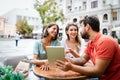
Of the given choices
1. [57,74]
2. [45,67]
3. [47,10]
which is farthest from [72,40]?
[47,10]

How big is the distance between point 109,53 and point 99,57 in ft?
0.30

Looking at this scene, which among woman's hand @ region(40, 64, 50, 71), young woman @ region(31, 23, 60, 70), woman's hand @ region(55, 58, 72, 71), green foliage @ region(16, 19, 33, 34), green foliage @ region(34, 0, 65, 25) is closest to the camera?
woman's hand @ region(55, 58, 72, 71)

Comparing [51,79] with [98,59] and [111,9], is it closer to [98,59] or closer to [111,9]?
[98,59]

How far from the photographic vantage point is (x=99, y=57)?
2043 mm

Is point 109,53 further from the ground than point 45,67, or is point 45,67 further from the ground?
point 109,53

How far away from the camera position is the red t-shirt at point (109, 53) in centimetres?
205

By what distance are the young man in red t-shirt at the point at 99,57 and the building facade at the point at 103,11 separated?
84.0 feet

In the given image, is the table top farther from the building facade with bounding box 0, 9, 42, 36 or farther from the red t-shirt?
the building facade with bounding box 0, 9, 42, 36

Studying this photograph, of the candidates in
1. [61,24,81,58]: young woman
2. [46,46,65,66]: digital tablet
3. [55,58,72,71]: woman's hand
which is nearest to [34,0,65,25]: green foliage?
[61,24,81,58]: young woman

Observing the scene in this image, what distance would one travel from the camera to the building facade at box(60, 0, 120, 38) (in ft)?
95.2

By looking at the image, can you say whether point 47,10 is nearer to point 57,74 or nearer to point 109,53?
point 57,74

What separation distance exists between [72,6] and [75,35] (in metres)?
31.4

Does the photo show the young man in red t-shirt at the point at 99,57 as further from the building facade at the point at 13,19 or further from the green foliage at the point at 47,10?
the building facade at the point at 13,19

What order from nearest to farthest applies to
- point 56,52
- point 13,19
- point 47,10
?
point 56,52, point 47,10, point 13,19
